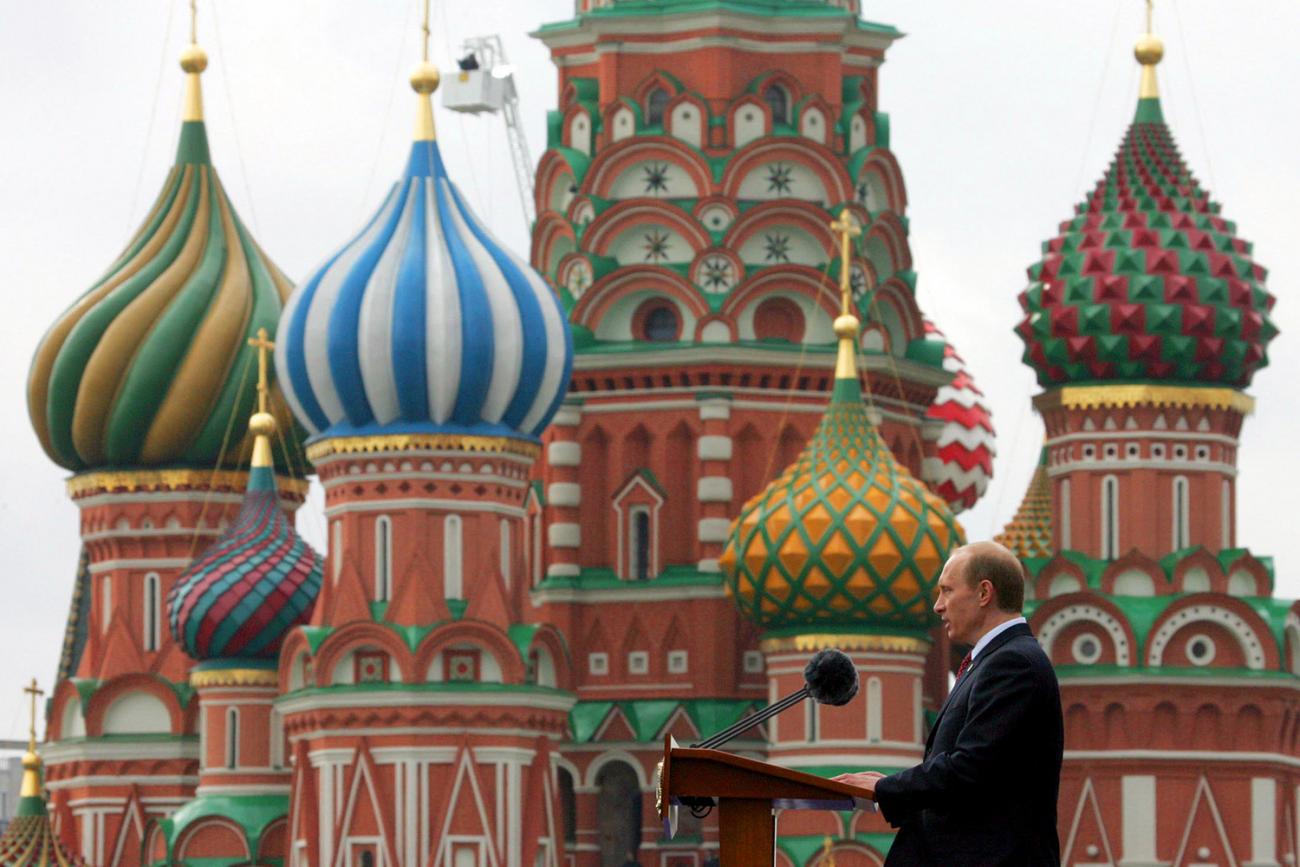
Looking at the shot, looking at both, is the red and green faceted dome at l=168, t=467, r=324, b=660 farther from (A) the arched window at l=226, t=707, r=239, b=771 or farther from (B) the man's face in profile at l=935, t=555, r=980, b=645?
(B) the man's face in profile at l=935, t=555, r=980, b=645

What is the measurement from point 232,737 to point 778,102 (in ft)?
31.8

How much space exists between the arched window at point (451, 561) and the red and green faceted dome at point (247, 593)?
338cm

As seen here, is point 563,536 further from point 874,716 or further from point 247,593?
point 874,716

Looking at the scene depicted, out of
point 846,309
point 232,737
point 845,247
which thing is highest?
point 845,247

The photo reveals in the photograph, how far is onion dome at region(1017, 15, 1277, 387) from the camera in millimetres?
41000

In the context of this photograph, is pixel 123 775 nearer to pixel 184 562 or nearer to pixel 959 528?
pixel 184 562

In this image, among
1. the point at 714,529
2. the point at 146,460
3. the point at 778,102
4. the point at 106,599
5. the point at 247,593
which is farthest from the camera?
the point at 106,599

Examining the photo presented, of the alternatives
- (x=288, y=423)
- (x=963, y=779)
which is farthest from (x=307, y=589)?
(x=963, y=779)

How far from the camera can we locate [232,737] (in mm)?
42094

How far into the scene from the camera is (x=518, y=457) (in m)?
39.6

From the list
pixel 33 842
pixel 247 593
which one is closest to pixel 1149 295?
pixel 247 593

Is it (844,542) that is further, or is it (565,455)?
(565,455)

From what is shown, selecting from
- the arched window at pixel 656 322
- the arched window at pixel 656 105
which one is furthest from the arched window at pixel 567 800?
the arched window at pixel 656 105

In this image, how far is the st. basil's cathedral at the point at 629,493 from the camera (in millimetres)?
38781
